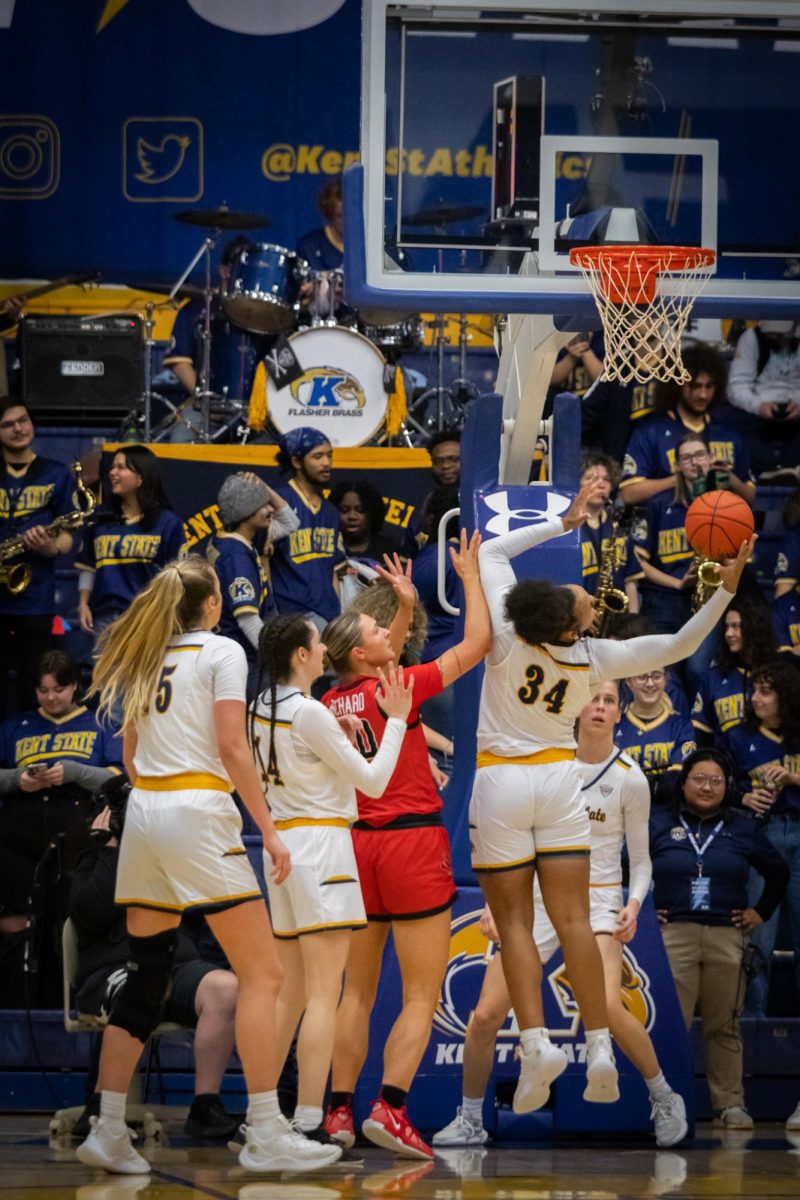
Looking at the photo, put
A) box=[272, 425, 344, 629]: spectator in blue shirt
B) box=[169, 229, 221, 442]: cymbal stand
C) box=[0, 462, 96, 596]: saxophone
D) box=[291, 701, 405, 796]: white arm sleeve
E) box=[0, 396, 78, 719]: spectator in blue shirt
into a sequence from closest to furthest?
box=[291, 701, 405, 796]: white arm sleeve < box=[0, 462, 96, 596]: saxophone < box=[0, 396, 78, 719]: spectator in blue shirt < box=[272, 425, 344, 629]: spectator in blue shirt < box=[169, 229, 221, 442]: cymbal stand

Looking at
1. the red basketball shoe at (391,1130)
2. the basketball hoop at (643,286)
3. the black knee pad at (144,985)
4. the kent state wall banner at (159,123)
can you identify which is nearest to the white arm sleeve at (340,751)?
the black knee pad at (144,985)

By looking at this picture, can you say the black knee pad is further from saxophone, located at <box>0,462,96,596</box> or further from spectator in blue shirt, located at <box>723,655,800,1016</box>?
saxophone, located at <box>0,462,96,596</box>

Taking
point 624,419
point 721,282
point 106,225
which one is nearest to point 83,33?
point 106,225

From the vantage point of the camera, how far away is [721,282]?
25.9ft

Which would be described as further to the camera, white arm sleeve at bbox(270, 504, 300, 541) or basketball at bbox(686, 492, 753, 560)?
white arm sleeve at bbox(270, 504, 300, 541)

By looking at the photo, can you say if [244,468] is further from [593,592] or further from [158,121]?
[158,121]

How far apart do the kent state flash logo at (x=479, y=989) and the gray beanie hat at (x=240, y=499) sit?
3318mm

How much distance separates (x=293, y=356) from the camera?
12672 millimetres

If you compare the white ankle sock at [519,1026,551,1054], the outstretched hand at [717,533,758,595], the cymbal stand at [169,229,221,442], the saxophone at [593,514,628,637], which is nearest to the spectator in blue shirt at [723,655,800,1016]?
the saxophone at [593,514,628,637]

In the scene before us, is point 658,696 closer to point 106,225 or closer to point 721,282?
point 721,282

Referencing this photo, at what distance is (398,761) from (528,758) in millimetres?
482

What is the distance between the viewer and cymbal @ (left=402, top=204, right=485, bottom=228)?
313 inches

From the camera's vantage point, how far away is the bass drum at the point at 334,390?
12.7 m

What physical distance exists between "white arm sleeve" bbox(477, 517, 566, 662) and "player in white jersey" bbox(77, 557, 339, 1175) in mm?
1265
